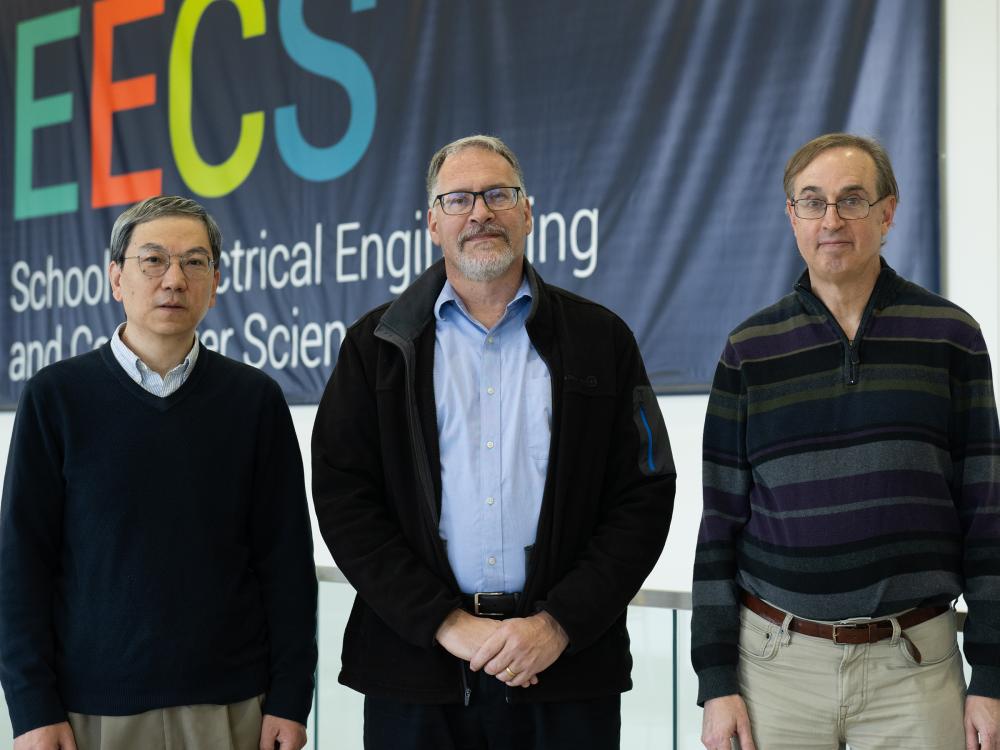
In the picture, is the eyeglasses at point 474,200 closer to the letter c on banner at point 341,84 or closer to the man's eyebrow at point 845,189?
the man's eyebrow at point 845,189

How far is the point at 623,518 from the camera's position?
1915mm

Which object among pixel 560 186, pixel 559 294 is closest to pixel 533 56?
pixel 560 186

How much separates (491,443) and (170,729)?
2.34 ft

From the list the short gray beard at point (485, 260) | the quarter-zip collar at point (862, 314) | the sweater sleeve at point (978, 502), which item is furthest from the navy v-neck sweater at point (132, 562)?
the sweater sleeve at point (978, 502)

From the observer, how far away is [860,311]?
1.85 metres

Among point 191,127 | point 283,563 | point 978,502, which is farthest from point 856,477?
point 191,127

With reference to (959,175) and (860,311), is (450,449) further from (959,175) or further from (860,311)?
(959,175)

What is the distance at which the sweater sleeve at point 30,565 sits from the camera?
5.89ft

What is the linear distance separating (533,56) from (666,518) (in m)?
2.63

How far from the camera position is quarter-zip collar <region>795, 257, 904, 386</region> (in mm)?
1806

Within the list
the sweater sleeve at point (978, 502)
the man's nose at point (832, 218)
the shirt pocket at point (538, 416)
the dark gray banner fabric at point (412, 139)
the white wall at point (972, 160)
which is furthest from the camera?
the dark gray banner fabric at point (412, 139)

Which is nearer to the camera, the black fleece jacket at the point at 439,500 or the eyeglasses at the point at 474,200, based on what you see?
the black fleece jacket at the point at 439,500

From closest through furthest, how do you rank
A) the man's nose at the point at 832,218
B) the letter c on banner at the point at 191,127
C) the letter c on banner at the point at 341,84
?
the man's nose at the point at 832,218 < the letter c on banner at the point at 341,84 < the letter c on banner at the point at 191,127

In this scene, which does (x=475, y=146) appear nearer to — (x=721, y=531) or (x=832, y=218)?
(x=832, y=218)
